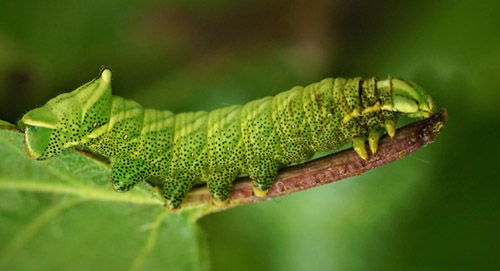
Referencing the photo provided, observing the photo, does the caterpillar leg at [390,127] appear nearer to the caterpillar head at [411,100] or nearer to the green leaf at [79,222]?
the caterpillar head at [411,100]

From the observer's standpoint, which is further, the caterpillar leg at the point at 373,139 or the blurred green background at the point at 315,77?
the blurred green background at the point at 315,77

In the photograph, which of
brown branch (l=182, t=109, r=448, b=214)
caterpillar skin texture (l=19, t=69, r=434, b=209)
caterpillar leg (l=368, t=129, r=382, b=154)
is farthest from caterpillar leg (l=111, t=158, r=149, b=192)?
caterpillar leg (l=368, t=129, r=382, b=154)

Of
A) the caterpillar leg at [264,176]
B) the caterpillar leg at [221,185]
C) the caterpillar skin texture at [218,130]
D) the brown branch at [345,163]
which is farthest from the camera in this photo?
the caterpillar leg at [221,185]

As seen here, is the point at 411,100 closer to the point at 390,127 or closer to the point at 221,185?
the point at 390,127

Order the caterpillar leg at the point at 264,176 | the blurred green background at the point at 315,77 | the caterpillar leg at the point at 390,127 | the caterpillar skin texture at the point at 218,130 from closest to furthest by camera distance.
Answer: the caterpillar leg at the point at 390,127, the caterpillar skin texture at the point at 218,130, the caterpillar leg at the point at 264,176, the blurred green background at the point at 315,77

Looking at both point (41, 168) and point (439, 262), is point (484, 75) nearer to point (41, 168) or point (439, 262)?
point (439, 262)

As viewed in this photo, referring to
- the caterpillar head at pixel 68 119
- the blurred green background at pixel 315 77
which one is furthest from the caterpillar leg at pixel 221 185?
the blurred green background at pixel 315 77

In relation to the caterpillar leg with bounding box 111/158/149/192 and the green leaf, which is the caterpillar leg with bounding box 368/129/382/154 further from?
the caterpillar leg with bounding box 111/158/149/192
